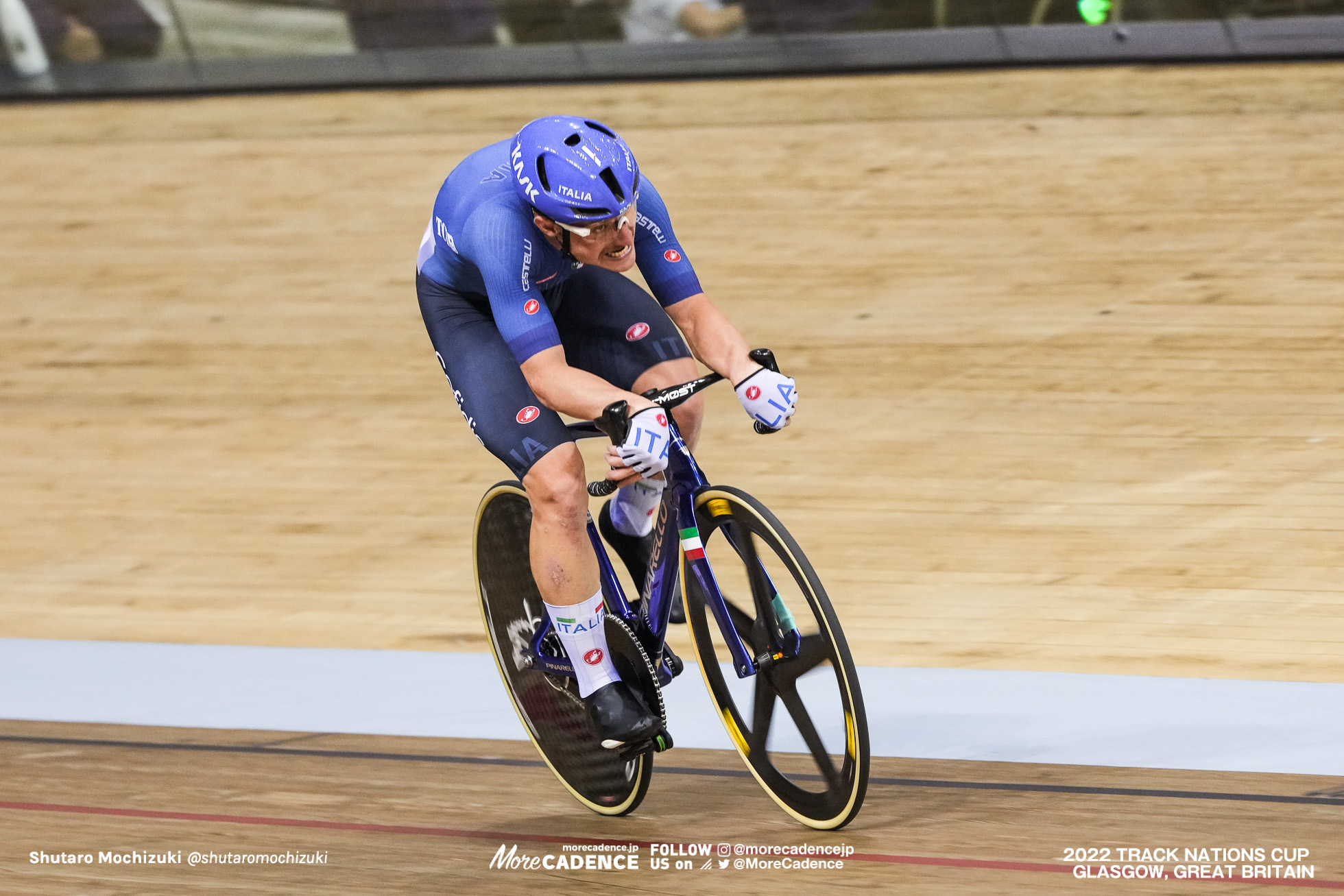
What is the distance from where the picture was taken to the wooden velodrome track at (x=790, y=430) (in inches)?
122

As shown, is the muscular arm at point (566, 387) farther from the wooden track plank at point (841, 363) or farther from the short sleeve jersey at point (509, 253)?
the wooden track plank at point (841, 363)

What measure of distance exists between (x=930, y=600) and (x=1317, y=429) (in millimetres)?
1473

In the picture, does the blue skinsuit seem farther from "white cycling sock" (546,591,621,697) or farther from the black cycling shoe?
the black cycling shoe

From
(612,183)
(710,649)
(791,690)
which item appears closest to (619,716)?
(710,649)

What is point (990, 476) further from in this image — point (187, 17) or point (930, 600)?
point (187, 17)

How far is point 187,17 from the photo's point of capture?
32.8 ft

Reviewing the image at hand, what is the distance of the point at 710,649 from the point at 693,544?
9.5 inches

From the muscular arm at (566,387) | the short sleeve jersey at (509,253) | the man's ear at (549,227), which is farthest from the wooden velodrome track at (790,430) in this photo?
the man's ear at (549,227)

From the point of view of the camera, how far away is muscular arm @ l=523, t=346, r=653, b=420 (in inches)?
105

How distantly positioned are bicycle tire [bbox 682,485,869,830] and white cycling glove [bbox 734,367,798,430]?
0.46ft

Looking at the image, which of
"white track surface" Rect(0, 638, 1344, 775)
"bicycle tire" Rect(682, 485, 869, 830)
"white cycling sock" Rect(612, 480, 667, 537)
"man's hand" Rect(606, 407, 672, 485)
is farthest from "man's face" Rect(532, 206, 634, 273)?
"white track surface" Rect(0, 638, 1344, 775)

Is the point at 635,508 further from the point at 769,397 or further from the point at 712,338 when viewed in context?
the point at 769,397

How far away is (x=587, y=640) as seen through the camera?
2.92 meters

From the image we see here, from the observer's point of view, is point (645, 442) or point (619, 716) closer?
point (645, 442)
